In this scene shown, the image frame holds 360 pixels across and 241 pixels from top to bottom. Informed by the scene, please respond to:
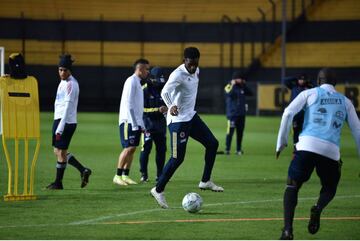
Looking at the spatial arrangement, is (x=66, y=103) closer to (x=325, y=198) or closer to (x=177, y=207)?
(x=177, y=207)

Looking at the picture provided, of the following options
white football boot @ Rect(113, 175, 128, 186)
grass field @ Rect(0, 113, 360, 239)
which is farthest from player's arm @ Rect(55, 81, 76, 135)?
white football boot @ Rect(113, 175, 128, 186)

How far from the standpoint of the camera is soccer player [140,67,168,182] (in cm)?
1627

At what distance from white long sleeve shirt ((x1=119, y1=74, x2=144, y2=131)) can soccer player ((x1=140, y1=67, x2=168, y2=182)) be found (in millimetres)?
440

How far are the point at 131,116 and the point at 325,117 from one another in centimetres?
637

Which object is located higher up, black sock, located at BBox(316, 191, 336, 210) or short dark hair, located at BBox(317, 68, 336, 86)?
short dark hair, located at BBox(317, 68, 336, 86)

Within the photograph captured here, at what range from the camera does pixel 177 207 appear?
42.1ft

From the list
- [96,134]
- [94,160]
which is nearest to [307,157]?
[94,160]

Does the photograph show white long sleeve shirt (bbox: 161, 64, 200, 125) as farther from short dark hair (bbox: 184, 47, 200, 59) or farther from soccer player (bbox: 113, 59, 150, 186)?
soccer player (bbox: 113, 59, 150, 186)

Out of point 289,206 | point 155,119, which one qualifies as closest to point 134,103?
point 155,119

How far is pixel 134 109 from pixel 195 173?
308 centimetres

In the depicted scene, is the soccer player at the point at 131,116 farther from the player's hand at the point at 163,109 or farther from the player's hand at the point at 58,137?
the player's hand at the point at 58,137

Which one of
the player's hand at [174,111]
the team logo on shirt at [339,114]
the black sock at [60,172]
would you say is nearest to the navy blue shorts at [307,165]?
the team logo on shirt at [339,114]

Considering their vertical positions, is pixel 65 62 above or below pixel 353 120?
above

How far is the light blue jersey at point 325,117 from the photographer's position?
982 centimetres
